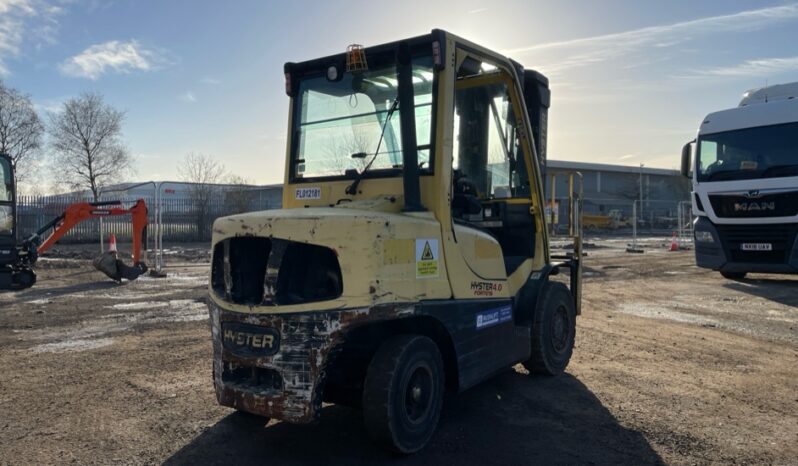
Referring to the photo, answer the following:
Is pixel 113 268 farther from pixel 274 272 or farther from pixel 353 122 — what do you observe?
pixel 274 272

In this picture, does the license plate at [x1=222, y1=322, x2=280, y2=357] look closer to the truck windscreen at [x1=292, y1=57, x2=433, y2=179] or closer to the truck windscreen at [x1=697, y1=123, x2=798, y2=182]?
the truck windscreen at [x1=292, y1=57, x2=433, y2=179]

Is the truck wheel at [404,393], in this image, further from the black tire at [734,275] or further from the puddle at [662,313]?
the black tire at [734,275]

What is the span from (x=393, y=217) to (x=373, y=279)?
47 cm

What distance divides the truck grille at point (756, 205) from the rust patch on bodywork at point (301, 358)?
35.0 feet

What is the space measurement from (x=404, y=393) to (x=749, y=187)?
10779mm

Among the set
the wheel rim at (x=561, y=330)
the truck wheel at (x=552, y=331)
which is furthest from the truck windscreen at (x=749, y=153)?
the wheel rim at (x=561, y=330)

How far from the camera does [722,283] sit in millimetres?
13898

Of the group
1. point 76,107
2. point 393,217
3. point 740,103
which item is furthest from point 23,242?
point 76,107

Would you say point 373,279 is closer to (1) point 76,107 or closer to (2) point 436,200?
(2) point 436,200

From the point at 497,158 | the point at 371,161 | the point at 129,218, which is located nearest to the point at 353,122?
the point at 371,161

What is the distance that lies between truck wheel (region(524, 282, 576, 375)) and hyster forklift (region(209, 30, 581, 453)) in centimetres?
2

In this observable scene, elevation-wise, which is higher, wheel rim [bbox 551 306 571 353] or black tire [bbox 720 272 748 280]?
wheel rim [bbox 551 306 571 353]

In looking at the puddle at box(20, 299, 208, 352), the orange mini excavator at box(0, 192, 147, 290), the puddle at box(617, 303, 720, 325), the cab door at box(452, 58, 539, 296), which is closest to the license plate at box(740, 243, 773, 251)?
the puddle at box(617, 303, 720, 325)

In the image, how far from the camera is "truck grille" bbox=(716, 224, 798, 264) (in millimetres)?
11773
